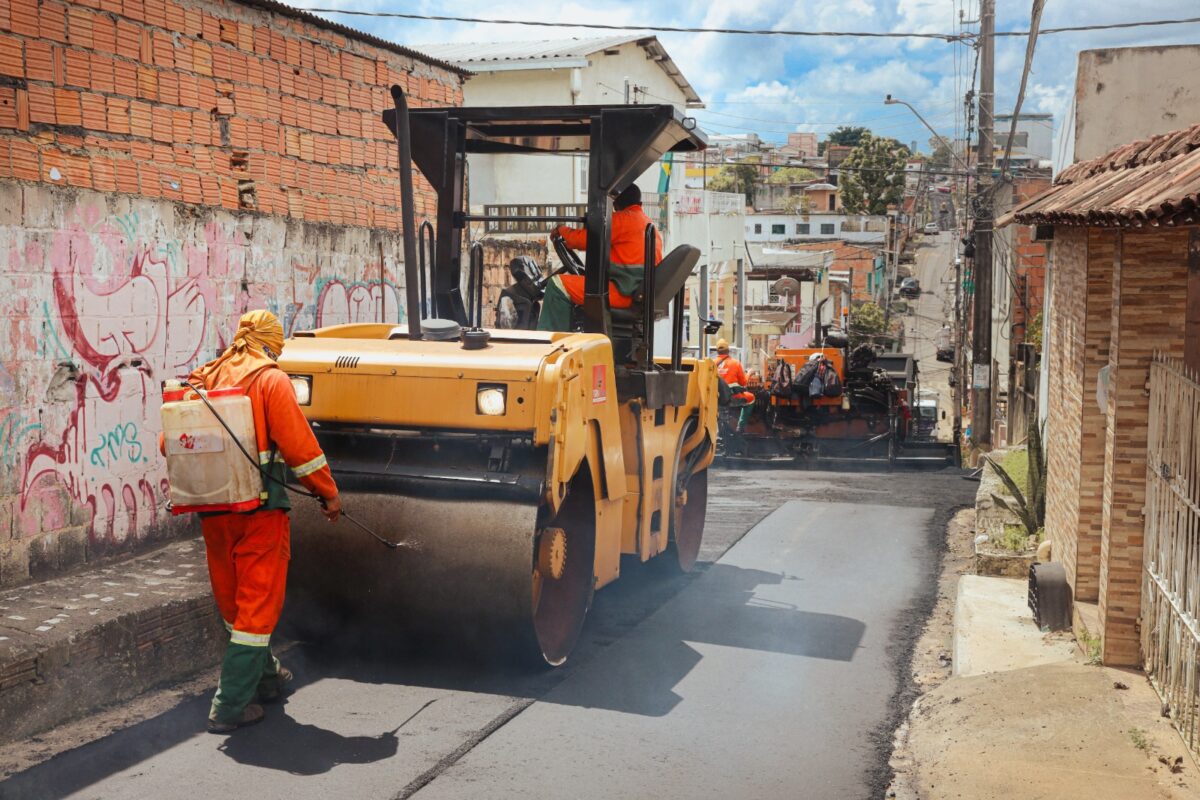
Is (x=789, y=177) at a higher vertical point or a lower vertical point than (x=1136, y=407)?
higher

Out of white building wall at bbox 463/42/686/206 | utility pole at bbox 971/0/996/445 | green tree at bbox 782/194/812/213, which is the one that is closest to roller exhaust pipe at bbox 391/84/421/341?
utility pole at bbox 971/0/996/445

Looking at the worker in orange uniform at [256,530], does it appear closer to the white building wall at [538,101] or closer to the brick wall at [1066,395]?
the brick wall at [1066,395]

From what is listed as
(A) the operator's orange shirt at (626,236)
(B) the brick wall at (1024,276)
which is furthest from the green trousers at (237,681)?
(B) the brick wall at (1024,276)

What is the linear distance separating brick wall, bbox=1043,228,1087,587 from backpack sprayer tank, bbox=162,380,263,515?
4.97 m

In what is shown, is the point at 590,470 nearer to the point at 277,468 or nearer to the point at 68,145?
the point at 277,468

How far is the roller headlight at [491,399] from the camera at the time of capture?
6.34m

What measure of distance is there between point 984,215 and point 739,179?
46.4 m

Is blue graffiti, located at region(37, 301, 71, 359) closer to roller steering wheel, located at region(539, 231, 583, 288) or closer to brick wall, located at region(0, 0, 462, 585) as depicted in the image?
brick wall, located at region(0, 0, 462, 585)

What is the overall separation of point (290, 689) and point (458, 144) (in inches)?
140

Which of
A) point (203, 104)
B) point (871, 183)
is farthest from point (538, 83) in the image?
point (871, 183)

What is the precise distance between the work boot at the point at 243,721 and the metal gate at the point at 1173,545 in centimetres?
407

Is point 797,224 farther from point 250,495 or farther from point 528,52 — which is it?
point 250,495

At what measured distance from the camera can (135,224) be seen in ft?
27.7

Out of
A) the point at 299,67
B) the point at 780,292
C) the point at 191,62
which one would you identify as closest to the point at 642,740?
the point at 191,62
